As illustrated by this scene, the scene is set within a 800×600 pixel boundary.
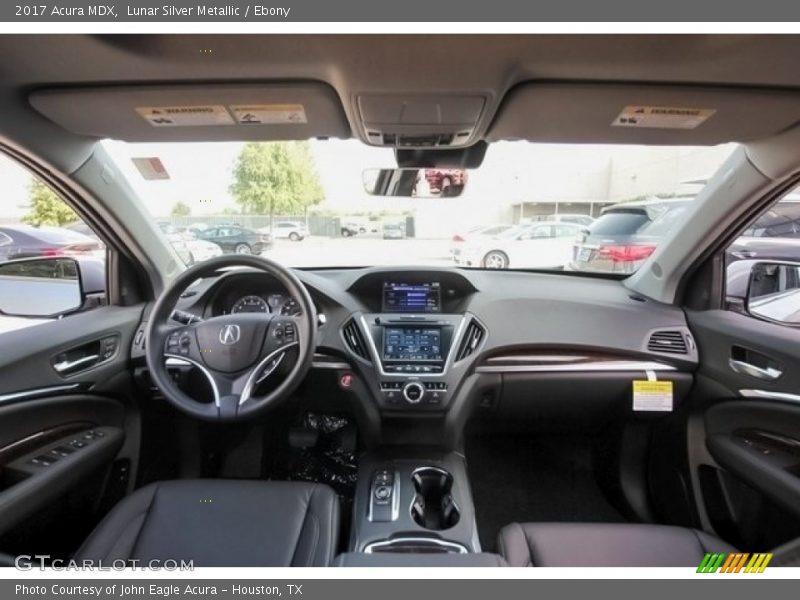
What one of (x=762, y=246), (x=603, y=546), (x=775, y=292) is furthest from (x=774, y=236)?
(x=603, y=546)

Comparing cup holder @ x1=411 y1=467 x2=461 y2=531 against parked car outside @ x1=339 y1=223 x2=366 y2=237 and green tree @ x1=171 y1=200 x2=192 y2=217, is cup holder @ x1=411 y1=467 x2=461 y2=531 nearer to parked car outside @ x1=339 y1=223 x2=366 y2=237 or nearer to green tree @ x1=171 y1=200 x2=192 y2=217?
parked car outside @ x1=339 y1=223 x2=366 y2=237

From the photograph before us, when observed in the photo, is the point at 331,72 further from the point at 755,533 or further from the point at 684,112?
the point at 755,533

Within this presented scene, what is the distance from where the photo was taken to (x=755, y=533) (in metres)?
1.86

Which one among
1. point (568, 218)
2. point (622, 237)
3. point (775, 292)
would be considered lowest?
point (775, 292)

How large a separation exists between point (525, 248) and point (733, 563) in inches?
69.2

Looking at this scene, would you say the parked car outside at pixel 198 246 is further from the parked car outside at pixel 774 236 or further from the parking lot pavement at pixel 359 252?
the parked car outside at pixel 774 236

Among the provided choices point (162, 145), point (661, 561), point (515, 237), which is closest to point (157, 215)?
point (162, 145)

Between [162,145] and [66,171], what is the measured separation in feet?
1.38

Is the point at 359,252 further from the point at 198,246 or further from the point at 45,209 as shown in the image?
the point at 45,209

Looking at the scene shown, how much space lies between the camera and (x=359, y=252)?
265cm

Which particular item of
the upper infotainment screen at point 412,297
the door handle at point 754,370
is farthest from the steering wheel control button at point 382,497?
the door handle at point 754,370

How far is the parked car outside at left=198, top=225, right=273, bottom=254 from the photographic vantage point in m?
2.43

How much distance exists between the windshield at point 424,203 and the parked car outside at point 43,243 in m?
0.35

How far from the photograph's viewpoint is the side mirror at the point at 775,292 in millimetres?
2046
